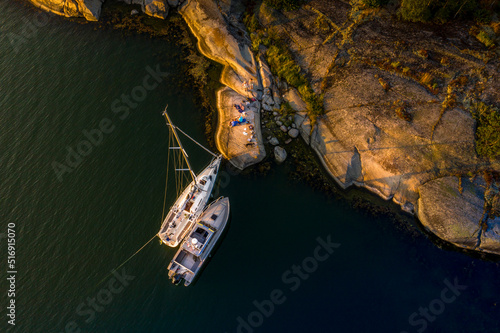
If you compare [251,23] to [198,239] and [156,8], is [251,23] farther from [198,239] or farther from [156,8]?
[198,239]

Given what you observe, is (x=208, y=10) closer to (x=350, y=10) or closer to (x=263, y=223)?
(x=350, y=10)

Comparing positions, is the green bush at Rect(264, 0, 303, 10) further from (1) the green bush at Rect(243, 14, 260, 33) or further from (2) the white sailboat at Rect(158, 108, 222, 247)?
(2) the white sailboat at Rect(158, 108, 222, 247)

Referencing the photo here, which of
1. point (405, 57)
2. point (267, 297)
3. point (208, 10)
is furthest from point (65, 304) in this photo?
point (405, 57)

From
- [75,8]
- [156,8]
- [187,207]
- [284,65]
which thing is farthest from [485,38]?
[75,8]

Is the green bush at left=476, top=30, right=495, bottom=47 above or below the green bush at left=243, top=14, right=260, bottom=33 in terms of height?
above

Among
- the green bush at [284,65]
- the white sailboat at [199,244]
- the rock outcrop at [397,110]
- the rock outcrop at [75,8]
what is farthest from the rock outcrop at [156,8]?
the white sailboat at [199,244]

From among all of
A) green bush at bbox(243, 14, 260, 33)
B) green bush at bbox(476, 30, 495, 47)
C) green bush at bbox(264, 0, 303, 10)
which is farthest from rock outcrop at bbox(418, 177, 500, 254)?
green bush at bbox(243, 14, 260, 33)

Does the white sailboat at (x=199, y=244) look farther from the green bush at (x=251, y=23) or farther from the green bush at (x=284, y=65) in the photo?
the green bush at (x=251, y=23)
